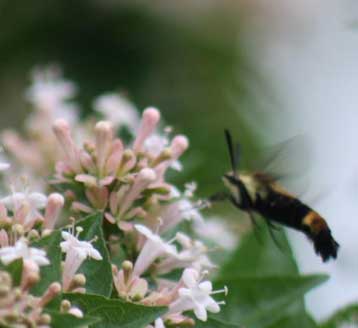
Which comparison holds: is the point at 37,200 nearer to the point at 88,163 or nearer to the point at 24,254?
the point at 88,163

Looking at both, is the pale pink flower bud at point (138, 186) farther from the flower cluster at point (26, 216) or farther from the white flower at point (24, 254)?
the white flower at point (24, 254)

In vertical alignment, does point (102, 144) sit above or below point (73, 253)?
above

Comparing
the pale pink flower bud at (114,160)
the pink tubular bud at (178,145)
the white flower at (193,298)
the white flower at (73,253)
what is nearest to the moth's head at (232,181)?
the pink tubular bud at (178,145)

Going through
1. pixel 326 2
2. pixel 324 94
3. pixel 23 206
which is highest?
pixel 326 2

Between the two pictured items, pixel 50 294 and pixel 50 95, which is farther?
pixel 50 95

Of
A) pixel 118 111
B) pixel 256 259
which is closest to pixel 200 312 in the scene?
pixel 256 259

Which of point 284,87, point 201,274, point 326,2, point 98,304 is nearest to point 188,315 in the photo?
point 201,274

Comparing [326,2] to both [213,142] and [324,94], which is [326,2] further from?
[213,142]
